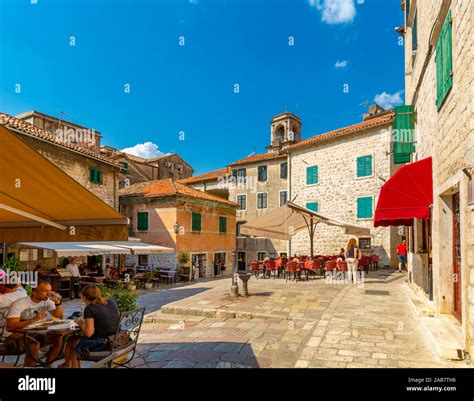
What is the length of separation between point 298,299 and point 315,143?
62.9 ft

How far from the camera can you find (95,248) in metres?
11.2

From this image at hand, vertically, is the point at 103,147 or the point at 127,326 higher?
the point at 103,147

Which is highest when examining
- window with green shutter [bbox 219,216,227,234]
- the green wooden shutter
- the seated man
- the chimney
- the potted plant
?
the chimney

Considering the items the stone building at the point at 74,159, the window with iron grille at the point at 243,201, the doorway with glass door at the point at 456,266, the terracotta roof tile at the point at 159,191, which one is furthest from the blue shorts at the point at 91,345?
the window with iron grille at the point at 243,201

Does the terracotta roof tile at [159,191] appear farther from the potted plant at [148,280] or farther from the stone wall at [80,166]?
the potted plant at [148,280]

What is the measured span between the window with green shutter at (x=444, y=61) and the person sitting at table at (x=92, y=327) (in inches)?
242

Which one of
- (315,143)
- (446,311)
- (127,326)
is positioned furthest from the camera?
(315,143)

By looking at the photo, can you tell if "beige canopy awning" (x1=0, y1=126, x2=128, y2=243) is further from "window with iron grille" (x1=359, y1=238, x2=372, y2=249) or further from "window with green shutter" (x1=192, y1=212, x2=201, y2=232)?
"window with iron grille" (x1=359, y1=238, x2=372, y2=249)

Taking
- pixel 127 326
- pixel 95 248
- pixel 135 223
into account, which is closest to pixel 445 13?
pixel 127 326

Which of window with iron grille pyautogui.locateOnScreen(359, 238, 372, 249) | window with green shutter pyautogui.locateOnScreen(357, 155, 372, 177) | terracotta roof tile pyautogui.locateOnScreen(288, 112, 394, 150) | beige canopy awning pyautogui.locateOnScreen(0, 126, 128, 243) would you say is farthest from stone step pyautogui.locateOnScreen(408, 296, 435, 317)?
terracotta roof tile pyautogui.locateOnScreen(288, 112, 394, 150)

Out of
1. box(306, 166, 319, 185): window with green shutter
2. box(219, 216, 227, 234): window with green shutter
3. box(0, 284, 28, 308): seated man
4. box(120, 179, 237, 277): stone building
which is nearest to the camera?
box(0, 284, 28, 308): seated man

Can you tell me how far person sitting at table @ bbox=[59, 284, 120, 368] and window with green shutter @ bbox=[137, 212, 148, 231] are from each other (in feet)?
59.1

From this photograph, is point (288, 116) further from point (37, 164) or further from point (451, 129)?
point (37, 164)

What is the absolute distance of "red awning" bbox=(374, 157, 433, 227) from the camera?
23.2 feet
